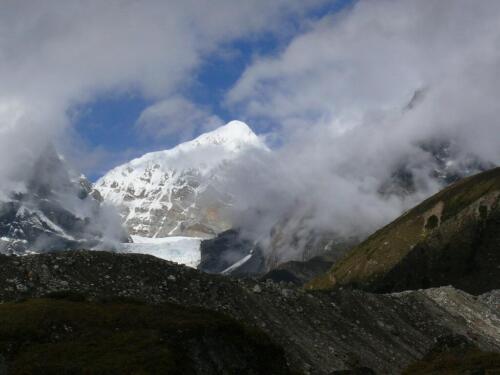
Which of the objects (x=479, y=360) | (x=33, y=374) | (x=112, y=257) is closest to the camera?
(x=33, y=374)

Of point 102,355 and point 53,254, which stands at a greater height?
point 53,254

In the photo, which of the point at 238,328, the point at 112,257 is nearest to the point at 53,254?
the point at 112,257

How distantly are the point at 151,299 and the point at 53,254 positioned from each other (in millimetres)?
10964

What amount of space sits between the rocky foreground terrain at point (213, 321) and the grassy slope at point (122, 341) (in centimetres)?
9

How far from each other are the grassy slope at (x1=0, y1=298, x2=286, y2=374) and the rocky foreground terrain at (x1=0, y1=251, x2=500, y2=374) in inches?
3.5

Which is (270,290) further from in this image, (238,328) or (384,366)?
(238,328)

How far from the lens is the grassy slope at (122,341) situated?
3897 centimetres

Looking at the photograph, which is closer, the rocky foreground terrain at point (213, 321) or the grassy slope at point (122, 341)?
the grassy slope at point (122, 341)

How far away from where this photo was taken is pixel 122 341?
1677 inches

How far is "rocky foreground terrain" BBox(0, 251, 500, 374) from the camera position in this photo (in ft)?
141

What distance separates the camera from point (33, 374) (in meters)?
37.3

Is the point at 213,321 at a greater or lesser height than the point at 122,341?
lesser

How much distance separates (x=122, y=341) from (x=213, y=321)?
323 inches

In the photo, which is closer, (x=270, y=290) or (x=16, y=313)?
(x=16, y=313)
